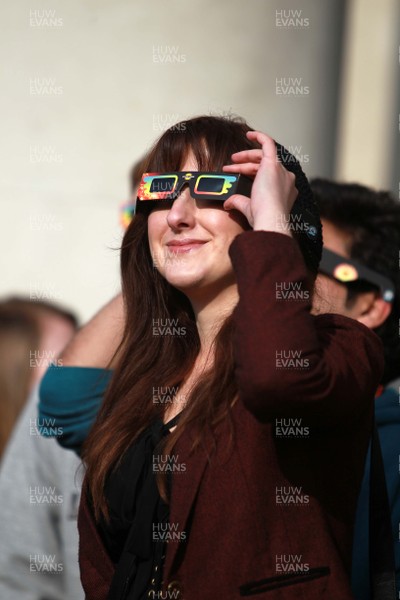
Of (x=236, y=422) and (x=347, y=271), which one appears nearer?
(x=236, y=422)

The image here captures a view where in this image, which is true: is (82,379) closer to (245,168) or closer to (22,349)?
(245,168)

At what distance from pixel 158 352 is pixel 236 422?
0.47m

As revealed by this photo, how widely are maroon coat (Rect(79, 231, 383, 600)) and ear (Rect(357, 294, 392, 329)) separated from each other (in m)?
1.09

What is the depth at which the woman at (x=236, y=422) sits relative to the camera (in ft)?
6.31

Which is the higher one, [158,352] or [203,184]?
[203,184]

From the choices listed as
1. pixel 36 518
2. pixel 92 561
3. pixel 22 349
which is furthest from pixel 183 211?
pixel 22 349

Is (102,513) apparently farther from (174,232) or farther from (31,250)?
(31,250)

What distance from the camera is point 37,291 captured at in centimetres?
480

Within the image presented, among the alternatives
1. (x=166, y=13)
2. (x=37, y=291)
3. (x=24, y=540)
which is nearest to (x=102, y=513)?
(x=24, y=540)

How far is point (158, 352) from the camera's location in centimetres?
249

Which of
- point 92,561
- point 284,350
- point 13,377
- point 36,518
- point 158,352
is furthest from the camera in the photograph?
point 13,377

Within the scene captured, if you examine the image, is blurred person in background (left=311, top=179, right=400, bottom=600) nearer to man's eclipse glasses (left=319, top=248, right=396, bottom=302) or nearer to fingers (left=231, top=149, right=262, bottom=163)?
man's eclipse glasses (left=319, top=248, right=396, bottom=302)

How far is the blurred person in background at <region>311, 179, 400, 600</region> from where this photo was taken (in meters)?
2.86

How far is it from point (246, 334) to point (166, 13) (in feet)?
11.2
